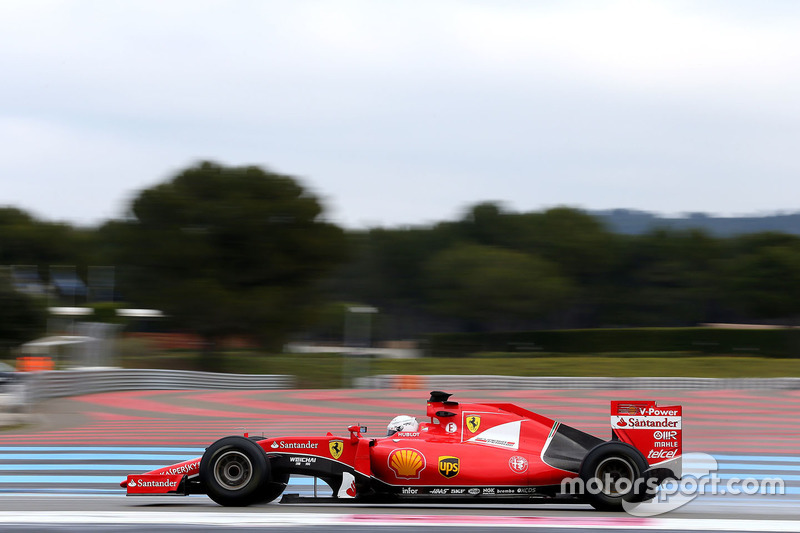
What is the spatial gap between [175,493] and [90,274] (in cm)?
5634

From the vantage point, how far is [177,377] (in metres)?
24.4

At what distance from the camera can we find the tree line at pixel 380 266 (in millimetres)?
32000

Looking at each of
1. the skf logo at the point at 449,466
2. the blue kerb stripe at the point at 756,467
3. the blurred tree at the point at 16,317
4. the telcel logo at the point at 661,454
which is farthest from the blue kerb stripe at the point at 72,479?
the blurred tree at the point at 16,317

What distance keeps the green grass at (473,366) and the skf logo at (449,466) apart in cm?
2429

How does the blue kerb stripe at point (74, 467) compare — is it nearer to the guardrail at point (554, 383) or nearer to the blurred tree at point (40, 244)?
the guardrail at point (554, 383)

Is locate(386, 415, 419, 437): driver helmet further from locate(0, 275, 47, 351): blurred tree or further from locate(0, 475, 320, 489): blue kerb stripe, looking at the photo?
locate(0, 275, 47, 351): blurred tree

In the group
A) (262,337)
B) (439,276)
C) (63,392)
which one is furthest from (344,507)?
(439,276)

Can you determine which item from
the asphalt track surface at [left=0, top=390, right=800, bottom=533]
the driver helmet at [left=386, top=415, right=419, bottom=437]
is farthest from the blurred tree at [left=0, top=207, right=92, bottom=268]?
the driver helmet at [left=386, top=415, right=419, bottom=437]

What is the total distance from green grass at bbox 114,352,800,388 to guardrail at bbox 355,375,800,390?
6.61 meters

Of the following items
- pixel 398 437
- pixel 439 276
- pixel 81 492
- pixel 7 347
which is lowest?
pixel 81 492

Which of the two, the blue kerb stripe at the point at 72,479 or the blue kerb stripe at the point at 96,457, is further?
the blue kerb stripe at the point at 96,457

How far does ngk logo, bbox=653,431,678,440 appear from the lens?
24.5 ft

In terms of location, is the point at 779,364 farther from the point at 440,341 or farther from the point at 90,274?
the point at 90,274

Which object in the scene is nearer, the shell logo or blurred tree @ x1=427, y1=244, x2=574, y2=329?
the shell logo
